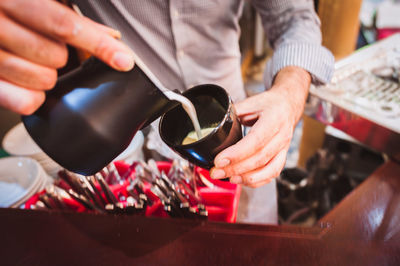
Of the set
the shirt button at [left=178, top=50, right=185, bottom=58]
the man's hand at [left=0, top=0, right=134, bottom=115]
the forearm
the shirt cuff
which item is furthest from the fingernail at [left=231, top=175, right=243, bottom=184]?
the shirt button at [left=178, top=50, right=185, bottom=58]

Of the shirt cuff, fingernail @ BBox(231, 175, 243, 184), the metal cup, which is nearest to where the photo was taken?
the metal cup

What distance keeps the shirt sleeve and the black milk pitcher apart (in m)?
0.74

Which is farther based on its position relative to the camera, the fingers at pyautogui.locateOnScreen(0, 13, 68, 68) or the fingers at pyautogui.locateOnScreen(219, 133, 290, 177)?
the fingers at pyautogui.locateOnScreen(219, 133, 290, 177)

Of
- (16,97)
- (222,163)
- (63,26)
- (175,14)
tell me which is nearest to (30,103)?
(16,97)

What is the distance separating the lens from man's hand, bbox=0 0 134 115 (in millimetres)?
406

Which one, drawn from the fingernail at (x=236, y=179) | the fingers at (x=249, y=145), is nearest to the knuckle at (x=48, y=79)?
the fingers at (x=249, y=145)

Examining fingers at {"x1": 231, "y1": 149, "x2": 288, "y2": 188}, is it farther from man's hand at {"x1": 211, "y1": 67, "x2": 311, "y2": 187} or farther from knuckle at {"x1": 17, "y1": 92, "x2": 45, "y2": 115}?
knuckle at {"x1": 17, "y1": 92, "x2": 45, "y2": 115}

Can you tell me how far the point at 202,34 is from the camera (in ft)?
4.06

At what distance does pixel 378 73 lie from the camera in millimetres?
1342

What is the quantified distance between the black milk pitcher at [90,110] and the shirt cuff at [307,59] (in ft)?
2.39

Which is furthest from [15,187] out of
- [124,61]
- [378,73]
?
[378,73]

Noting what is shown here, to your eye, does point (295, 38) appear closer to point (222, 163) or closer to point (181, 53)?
point (181, 53)

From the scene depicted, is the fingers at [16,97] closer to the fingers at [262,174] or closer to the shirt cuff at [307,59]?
the fingers at [262,174]

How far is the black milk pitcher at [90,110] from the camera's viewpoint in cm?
48
